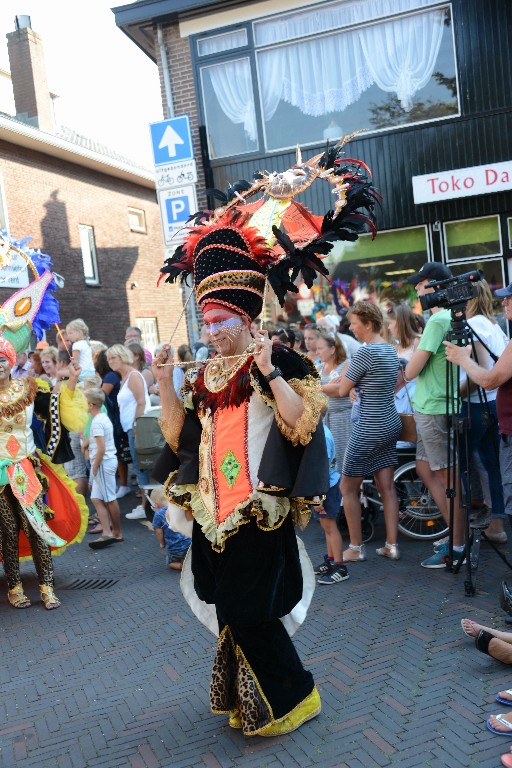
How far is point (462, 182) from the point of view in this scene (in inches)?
423

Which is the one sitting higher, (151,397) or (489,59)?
(489,59)

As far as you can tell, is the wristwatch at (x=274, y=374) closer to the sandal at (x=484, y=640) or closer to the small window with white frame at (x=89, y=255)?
the sandal at (x=484, y=640)

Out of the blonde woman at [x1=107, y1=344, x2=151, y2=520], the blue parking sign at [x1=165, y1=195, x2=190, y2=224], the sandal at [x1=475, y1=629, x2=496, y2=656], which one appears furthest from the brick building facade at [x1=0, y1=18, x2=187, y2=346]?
the sandal at [x1=475, y1=629, x2=496, y2=656]

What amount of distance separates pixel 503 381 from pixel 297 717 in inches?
85.1

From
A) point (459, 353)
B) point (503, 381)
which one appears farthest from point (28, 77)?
point (503, 381)

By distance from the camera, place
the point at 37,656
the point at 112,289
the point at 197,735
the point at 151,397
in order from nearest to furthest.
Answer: the point at 197,735 < the point at 37,656 < the point at 151,397 < the point at 112,289

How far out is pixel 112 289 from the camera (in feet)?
64.7

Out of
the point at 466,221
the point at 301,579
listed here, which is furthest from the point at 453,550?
the point at 466,221

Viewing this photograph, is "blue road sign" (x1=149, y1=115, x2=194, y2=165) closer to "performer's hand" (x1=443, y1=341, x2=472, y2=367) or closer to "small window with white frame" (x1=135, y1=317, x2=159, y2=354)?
"performer's hand" (x1=443, y1=341, x2=472, y2=367)

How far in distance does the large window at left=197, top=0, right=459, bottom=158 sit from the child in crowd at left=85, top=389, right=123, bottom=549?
630 cm

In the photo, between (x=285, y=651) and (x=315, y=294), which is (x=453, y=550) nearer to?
(x=285, y=651)

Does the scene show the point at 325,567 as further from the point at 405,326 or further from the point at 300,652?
the point at 405,326

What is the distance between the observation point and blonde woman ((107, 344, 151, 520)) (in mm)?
8156

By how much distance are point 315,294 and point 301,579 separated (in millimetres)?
Answer: 8880
